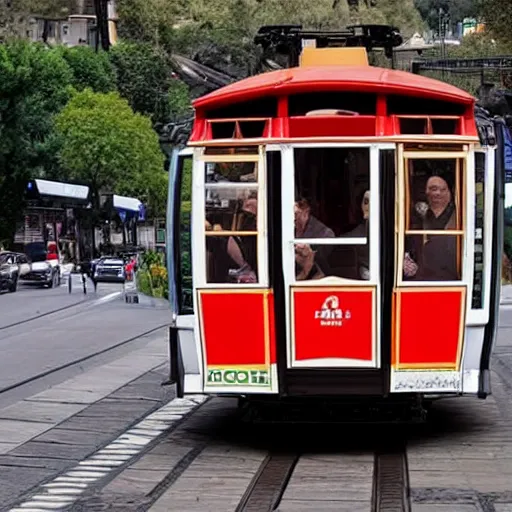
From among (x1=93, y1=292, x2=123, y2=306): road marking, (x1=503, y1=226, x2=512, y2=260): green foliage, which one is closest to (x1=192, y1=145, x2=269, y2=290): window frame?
(x1=93, y1=292, x2=123, y2=306): road marking

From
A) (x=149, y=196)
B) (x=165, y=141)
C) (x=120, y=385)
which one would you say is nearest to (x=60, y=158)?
(x=149, y=196)

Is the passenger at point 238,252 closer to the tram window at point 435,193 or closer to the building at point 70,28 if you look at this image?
the tram window at point 435,193

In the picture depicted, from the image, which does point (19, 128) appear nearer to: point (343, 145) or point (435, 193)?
point (343, 145)

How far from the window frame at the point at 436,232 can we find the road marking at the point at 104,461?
279cm

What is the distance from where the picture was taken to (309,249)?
32.6 feet

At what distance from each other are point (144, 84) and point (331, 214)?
71.4m

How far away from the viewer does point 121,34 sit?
9306 cm

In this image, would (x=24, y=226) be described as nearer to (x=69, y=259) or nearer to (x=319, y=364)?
(x=69, y=259)

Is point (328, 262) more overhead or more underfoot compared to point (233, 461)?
more overhead

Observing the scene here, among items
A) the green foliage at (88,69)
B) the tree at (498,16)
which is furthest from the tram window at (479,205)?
the green foliage at (88,69)

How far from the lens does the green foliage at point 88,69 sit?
73.1 meters

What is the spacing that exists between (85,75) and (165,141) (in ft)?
212

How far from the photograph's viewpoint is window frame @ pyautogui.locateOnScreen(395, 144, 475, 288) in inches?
385

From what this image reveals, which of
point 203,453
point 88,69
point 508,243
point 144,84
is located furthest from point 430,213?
point 144,84
